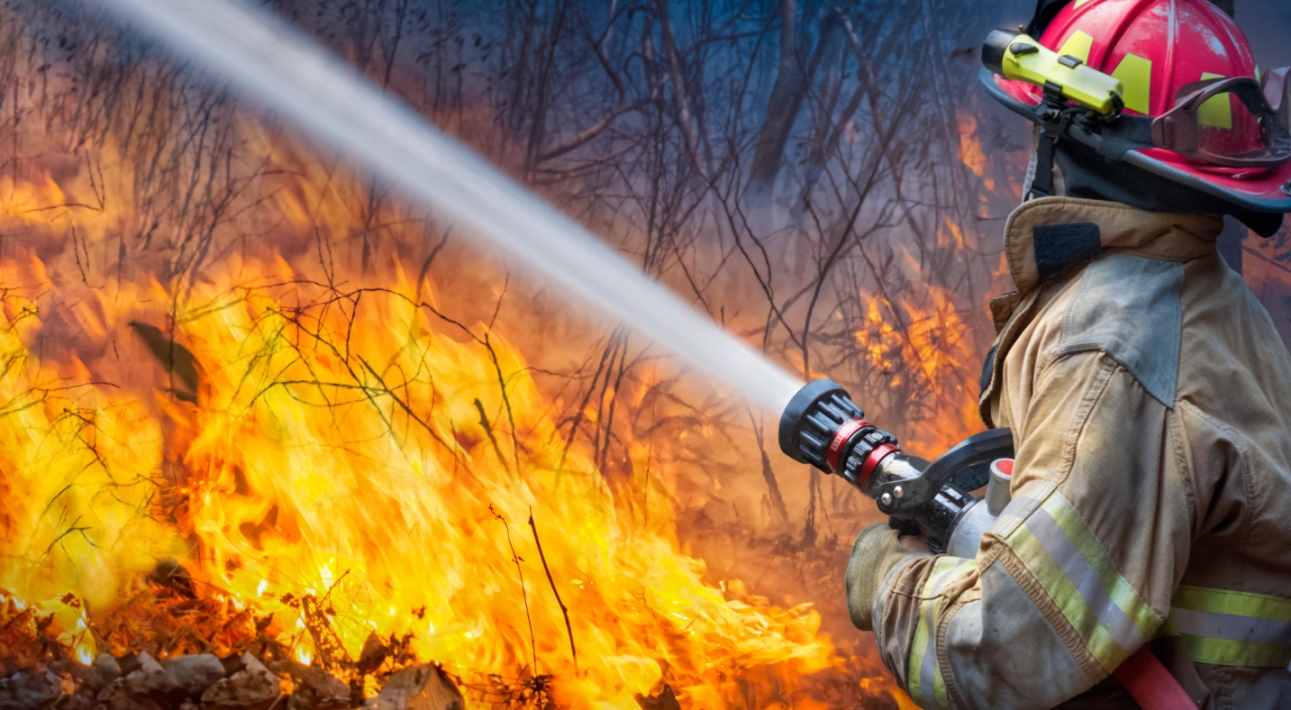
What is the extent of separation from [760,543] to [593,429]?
771 mm

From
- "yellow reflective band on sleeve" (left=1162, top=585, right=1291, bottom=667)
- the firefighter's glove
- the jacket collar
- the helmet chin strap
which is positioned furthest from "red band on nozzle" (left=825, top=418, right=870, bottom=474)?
"yellow reflective band on sleeve" (left=1162, top=585, right=1291, bottom=667)

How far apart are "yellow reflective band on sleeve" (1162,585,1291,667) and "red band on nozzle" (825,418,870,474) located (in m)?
0.72

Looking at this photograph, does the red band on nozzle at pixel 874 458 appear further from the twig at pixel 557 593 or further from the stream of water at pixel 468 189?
the twig at pixel 557 593

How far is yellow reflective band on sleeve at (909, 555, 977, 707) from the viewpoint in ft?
5.63

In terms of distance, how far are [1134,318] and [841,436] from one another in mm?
718

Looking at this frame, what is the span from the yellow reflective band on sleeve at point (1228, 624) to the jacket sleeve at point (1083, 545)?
0.59 ft

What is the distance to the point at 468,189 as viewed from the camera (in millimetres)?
3641

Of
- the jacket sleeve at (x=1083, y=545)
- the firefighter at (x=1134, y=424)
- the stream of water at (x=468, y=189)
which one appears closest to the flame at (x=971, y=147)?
the stream of water at (x=468, y=189)

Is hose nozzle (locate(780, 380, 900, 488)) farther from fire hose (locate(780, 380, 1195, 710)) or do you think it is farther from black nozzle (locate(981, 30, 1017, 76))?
black nozzle (locate(981, 30, 1017, 76))

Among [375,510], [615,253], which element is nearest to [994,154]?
[615,253]

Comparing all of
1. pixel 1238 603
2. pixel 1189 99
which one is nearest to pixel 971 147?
pixel 1189 99

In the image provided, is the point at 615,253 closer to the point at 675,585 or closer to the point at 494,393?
the point at 494,393

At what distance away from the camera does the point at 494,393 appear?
3.62 metres

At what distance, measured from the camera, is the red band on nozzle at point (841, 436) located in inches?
85.7
